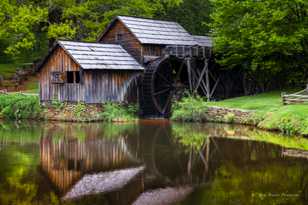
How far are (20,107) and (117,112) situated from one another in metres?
6.30

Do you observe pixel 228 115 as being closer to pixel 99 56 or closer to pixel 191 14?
pixel 99 56

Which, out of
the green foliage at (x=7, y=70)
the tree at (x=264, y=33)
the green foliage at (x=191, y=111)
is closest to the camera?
the green foliage at (x=191, y=111)

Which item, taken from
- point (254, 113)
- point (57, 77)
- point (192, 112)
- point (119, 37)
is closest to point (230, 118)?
point (254, 113)

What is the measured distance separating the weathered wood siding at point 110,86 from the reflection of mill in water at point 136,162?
774cm

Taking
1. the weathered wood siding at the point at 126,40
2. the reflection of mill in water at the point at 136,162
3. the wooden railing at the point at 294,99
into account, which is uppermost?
the weathered wood siding at the point at 126,40

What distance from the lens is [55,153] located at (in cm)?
1858

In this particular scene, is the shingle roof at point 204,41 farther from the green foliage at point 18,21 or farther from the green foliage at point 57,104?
the green foliage at point 18,21

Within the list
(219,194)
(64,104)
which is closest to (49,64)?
(64,104)

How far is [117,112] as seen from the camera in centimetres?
3112

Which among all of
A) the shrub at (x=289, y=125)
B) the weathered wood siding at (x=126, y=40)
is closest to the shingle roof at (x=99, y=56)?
the weathered wood siding at (x=126, y=40)

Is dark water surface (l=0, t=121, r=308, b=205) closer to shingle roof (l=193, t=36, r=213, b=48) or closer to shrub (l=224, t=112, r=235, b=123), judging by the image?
shrub (l=224, t=112, r=235, b=123)

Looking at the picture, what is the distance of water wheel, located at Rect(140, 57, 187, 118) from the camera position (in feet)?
107

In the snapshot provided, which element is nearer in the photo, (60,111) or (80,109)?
(80,109)

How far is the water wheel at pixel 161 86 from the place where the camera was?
1288 inches
